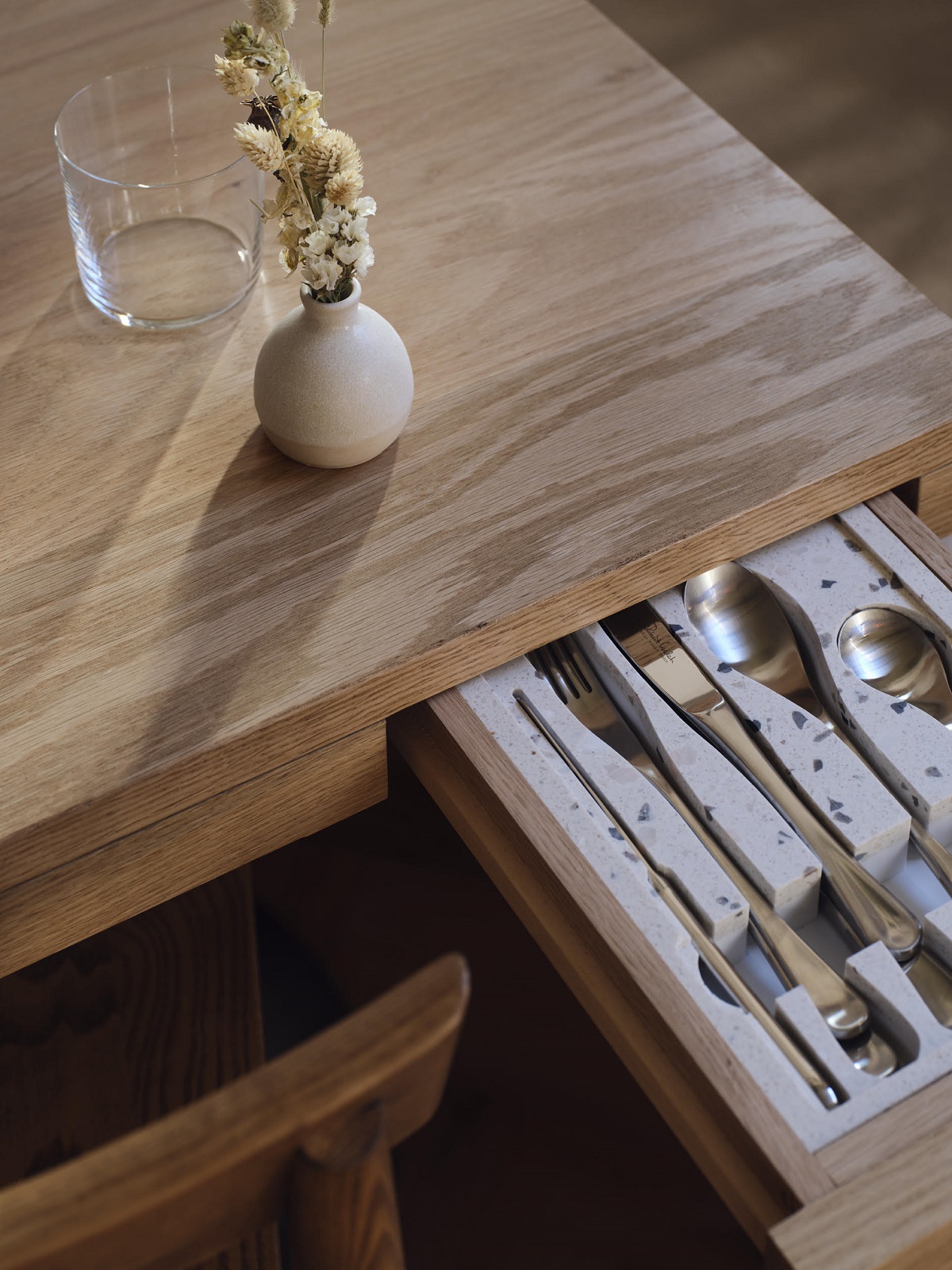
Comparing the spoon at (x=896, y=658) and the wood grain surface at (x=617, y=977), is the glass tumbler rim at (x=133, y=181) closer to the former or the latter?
the wood grain surface at (x=617, y=977)

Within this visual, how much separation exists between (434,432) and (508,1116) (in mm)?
459

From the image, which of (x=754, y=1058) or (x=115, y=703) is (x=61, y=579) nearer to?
(x=115, y=703)

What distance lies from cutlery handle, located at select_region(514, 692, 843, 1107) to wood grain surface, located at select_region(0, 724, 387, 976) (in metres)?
0.10

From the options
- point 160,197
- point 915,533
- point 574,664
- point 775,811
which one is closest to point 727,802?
point 775,811

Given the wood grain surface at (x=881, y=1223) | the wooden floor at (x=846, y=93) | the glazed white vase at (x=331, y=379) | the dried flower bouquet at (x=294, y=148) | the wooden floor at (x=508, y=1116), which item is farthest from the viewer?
the wooden floor at (x=846, y=93)

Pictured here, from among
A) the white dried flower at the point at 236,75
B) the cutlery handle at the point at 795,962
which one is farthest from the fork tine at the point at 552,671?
the white dried flower at the point at 236,75

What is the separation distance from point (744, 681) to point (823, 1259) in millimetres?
316

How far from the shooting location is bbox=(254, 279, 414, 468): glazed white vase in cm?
71

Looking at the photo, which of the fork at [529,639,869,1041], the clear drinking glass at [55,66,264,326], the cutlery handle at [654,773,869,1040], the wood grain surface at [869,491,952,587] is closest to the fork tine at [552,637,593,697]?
the fork at [529,639,869,1041]

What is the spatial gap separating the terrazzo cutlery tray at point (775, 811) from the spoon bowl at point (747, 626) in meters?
0.01

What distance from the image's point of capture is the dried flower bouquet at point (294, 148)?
60 centimetres

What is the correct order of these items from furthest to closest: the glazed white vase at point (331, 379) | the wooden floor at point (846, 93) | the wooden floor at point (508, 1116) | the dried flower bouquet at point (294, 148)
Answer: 1. the wooden floor at point (846, 93)
2. the wooden floor at point (508, 1116)
3. the glazed white vase at point (331, 379)
4. the dried flower bouquet at point (294, 148)

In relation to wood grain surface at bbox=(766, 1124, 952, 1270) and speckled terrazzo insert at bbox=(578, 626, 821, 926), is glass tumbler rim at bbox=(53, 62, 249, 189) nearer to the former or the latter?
speckled terrazzo insert at bbox=(578, 626, 821, 926)

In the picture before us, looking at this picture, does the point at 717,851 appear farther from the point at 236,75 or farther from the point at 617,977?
the point at 236,75
